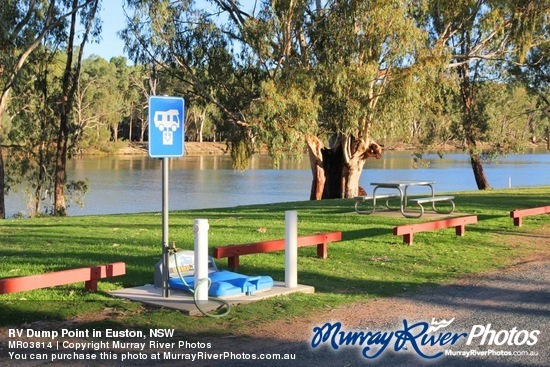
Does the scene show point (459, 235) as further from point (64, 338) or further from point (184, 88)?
point (184, 88)

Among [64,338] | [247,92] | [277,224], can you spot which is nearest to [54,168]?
[247,92]

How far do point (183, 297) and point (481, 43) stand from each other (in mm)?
19645

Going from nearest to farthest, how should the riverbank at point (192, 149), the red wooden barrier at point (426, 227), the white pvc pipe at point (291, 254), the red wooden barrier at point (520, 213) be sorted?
the white pvc pipe at point (291, 254)
the red wooden barrier at point (426, 227)
the red wooden barrier at point (520, 213)
the riverbank at point (192, 149)

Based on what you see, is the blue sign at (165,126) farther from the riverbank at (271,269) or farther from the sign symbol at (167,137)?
the riverbank at (271,269)

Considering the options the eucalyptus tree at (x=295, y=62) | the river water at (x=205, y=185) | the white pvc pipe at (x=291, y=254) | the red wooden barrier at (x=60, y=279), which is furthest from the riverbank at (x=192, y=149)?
the red wooden barrier at (x=60, y=279)

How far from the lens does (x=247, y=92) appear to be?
2267 centimetres

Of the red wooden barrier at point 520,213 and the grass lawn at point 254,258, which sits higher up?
the red wooden barrier at point 520,213

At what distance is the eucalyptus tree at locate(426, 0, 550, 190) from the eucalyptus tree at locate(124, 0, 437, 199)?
217 cm

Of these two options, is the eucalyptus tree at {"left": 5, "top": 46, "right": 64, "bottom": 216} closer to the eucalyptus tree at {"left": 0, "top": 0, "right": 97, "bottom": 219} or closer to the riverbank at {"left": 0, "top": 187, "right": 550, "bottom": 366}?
the eucalyptus tree at {"left": 0, "top": 0, "right": 97, "bottom": 219}

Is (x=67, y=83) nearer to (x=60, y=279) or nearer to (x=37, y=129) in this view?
(x=37, y=129)

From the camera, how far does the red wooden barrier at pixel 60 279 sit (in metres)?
5.86

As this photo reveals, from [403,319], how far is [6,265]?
4.34 m

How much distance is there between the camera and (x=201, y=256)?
6.45 meters

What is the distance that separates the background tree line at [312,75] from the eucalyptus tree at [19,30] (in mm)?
53
